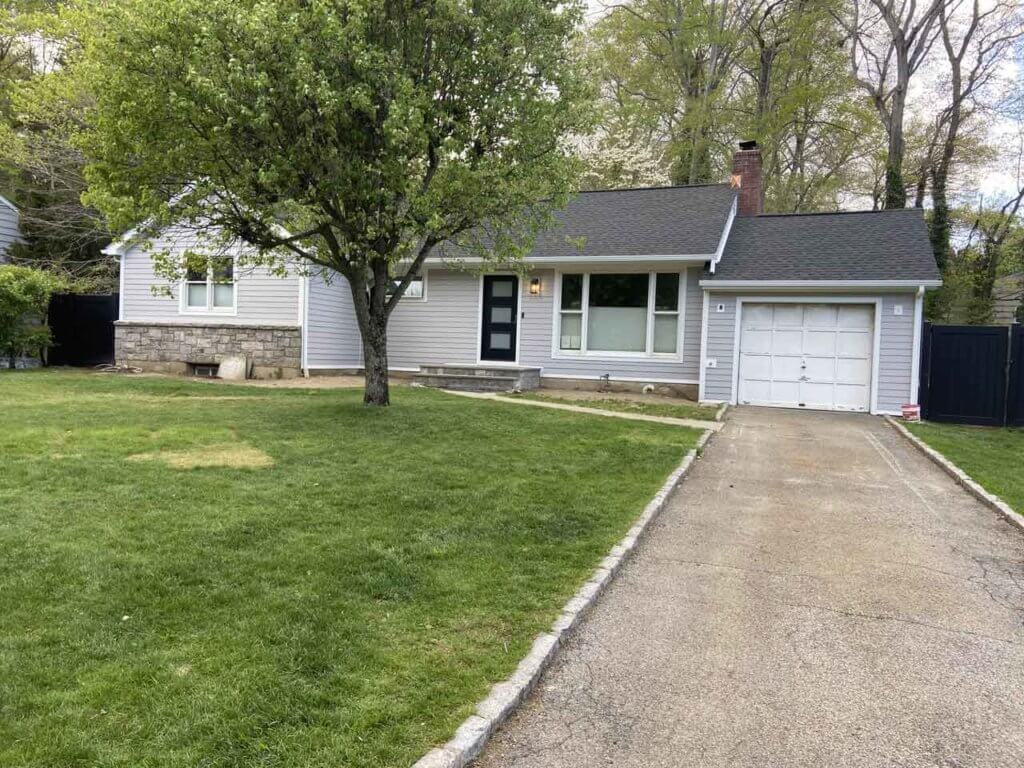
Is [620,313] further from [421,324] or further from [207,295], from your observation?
[207,295]

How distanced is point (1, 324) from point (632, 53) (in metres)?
21.8

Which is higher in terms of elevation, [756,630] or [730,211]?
[730,211]

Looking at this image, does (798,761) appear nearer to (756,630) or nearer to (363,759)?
(756,630)

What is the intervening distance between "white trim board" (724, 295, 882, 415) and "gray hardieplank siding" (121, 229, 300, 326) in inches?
369

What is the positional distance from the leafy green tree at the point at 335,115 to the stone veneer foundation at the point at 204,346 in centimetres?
593

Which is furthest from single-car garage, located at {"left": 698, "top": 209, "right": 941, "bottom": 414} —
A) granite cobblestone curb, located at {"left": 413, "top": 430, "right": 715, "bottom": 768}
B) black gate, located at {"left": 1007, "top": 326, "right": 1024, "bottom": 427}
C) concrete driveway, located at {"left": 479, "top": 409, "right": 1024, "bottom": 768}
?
granite cobblestone curb, located at {"left": 413, "top": 430, "right": 715, "bottom": 768}

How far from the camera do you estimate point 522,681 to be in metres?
2.95

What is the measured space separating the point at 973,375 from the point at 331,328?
42.9 feet

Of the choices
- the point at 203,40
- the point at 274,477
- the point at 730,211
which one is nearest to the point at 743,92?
the point at 730,211

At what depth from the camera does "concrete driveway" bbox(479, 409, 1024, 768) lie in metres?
2.65

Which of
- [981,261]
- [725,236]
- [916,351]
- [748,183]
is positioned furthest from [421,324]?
[981,261]

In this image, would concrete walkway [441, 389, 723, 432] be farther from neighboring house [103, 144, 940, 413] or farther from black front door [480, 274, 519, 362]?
black front door [480, 274, 519, 362]

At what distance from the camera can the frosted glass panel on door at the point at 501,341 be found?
15703mm

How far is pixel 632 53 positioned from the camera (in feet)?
84.2
